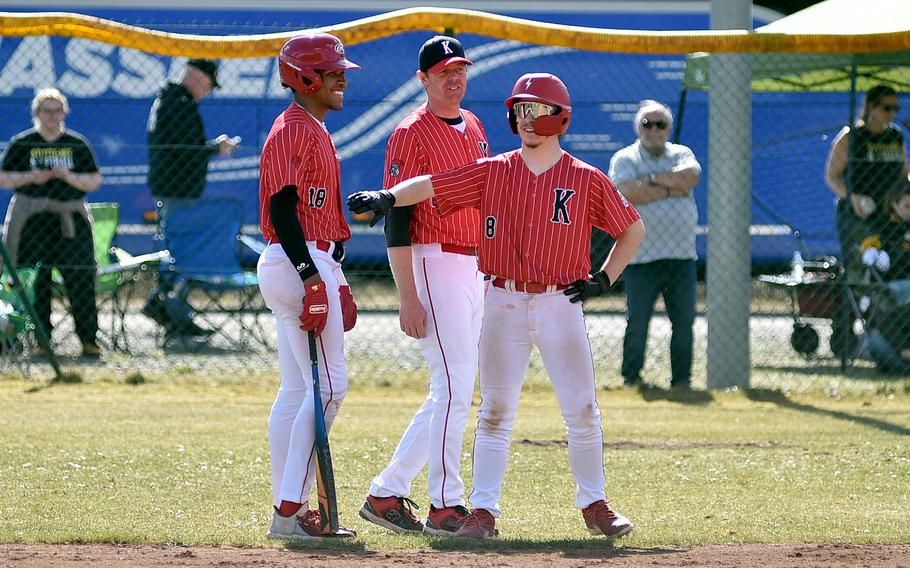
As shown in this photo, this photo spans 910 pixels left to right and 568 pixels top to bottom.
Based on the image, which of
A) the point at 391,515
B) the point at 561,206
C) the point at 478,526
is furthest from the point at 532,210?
the point at 391,515

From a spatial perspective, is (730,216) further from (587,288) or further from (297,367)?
(297,367)

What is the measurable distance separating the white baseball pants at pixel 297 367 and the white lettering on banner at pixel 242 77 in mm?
9830

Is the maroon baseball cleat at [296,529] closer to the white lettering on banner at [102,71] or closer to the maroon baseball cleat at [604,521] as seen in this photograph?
the maroon baseball cleat at [604,521]

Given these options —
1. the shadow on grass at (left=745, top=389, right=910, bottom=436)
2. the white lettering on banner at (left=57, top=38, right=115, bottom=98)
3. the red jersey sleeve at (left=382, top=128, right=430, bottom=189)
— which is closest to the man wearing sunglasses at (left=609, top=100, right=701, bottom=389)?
the shadow on grass at (left=745, top=389, right=910, bottom=436)

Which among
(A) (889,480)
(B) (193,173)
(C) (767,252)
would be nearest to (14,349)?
(B) (193,173)

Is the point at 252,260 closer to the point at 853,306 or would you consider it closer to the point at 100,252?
the point at 100,252

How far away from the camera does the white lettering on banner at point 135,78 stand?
50.1 feet

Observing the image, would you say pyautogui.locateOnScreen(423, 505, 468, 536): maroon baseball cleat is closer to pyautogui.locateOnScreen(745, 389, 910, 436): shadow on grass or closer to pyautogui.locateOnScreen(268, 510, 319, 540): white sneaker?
pyautogui.locateOnScreen(268, 510, 319, 540): white sneaker

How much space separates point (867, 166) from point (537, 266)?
6374mm

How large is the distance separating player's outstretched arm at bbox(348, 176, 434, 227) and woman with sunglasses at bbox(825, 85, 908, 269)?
6.33 metres

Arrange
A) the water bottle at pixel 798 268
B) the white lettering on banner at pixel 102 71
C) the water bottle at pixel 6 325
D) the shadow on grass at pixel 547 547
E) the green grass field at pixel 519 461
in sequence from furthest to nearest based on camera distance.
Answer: the white lettering on banner at pixel 102 71, the water bottle at pixel 798 268, the water bottle at pixel 6 325, the green grass field at pixel 519 461, the shadow on grass at pixel 547 547

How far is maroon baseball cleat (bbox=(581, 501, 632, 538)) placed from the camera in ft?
18.2

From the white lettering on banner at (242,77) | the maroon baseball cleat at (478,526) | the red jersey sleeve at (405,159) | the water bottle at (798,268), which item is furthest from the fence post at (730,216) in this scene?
the white lettering on banner at (242,77)

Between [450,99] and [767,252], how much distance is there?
11.1 meters
